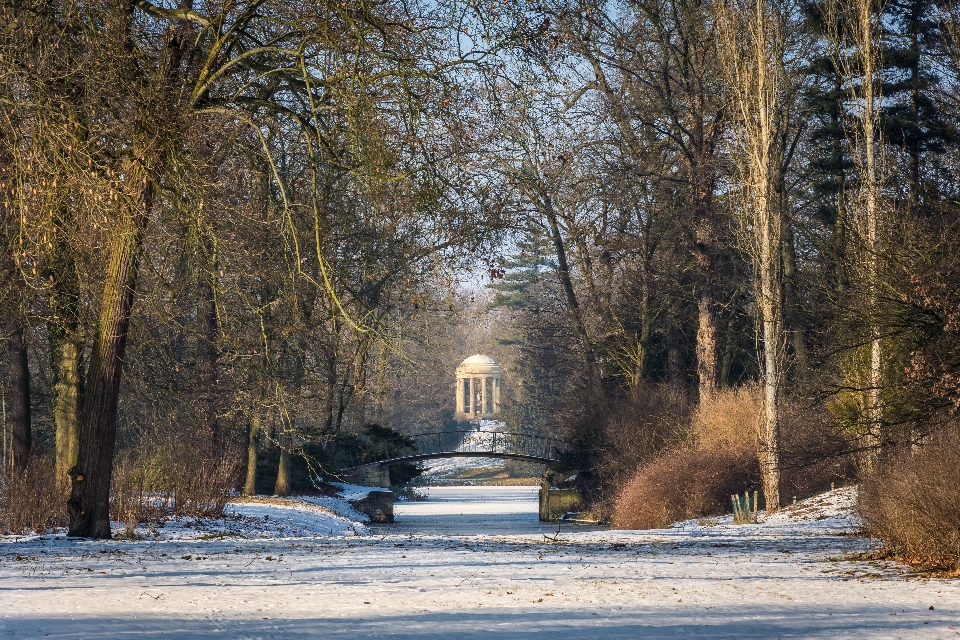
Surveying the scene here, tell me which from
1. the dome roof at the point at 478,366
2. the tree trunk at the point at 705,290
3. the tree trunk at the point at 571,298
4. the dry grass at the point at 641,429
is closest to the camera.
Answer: the dry grass at the point at 641,429

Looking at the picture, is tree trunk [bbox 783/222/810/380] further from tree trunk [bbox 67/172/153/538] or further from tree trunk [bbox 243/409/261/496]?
tree trunk [bbox 67/172/153/538]

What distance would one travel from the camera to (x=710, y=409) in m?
25.4

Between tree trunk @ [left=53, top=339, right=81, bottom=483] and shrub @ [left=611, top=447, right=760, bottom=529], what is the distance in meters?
12.5

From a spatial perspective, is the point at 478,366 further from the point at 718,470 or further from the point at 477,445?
the point at 718,470

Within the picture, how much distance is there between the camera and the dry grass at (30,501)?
14.5 metres

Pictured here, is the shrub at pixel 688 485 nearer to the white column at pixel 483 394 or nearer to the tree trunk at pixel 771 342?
the tree trunk at pixel 771 342

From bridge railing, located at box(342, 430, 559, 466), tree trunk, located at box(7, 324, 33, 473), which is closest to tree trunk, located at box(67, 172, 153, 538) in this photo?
tree trunk, located at box(7, 324, 33, 473)

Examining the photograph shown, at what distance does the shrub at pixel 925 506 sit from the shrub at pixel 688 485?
1161cm

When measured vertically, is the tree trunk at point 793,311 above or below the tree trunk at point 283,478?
above

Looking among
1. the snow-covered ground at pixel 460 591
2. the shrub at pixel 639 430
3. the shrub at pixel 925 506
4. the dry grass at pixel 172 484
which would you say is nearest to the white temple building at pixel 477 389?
the shrub at pixel 639 430

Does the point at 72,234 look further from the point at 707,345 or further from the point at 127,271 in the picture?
the point at 707,345

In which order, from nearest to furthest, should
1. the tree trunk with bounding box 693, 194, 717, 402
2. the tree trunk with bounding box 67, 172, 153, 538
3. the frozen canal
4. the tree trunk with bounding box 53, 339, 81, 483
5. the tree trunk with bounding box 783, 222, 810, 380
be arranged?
the tree trunk with bounding box 67, 172, 153, 538, the tree trunk with bounding box 53, 339, 81, 483, the tree trunk with bounding box 783, 222, 810, 380, the frozen canal, the tree trunk with bounding box 693, 194, 717, 402

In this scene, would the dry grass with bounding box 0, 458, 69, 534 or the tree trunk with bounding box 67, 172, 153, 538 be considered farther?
the dry grass with bounding box 0, 458, 69, 534

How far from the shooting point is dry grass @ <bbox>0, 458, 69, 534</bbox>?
47.5 feet
